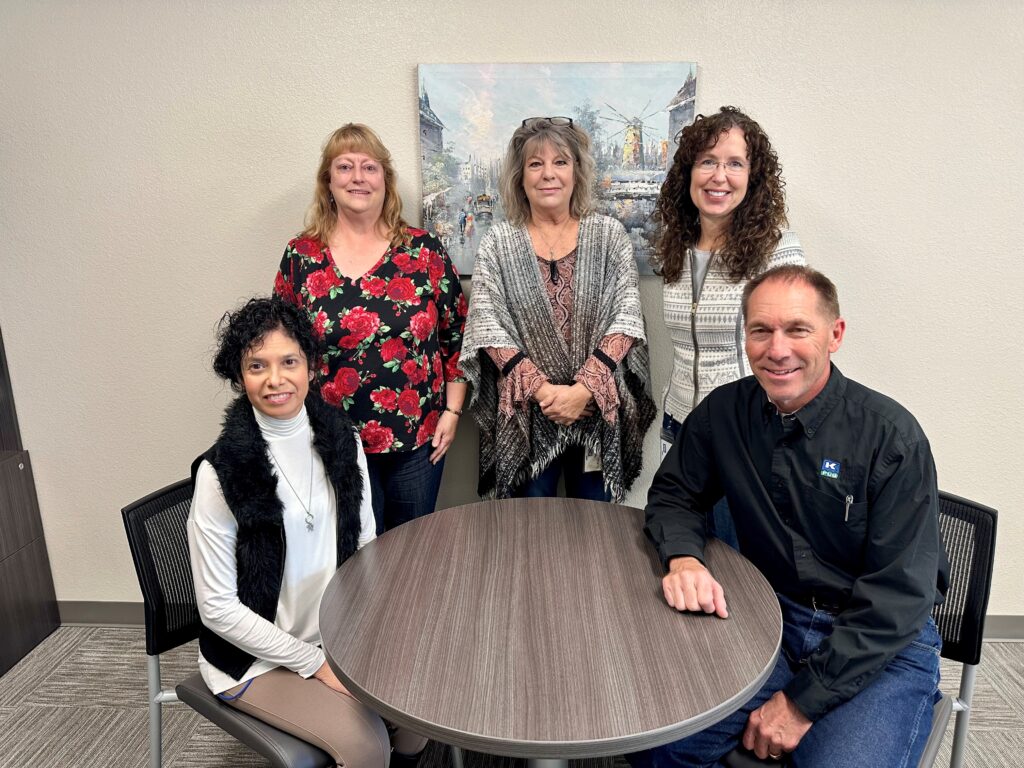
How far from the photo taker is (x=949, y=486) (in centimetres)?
246

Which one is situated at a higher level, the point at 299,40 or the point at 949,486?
the point at 299,40

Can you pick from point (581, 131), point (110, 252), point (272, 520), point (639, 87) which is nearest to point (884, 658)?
point (272, 520)

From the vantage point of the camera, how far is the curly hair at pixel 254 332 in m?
1.47

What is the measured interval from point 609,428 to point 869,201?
119 cm

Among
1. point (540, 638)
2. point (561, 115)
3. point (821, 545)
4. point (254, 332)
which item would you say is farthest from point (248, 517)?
point (561, 115)

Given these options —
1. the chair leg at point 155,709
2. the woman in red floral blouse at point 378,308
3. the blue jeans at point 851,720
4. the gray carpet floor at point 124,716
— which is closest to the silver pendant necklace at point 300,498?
the woman in red floral blouse at point 378,308

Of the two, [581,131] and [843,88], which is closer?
[581,131]

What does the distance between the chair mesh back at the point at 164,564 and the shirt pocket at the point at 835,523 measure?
145 cm

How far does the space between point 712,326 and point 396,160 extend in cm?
120

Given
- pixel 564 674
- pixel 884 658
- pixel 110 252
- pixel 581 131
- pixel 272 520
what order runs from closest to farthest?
pixel 564 674, pixel 884 658, pixel 272 520, pixel 581 131, pixel 110 252

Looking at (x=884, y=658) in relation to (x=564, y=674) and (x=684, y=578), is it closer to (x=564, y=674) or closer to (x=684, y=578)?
(x=684, y=578)

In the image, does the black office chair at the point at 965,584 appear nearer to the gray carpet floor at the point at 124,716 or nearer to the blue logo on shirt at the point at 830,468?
the blue logo on shirt at the point at 830,468

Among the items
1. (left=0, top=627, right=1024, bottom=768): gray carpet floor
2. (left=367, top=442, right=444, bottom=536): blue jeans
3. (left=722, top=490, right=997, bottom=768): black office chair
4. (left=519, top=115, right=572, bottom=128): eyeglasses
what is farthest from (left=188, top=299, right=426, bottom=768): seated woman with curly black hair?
(left=722, top=490, right=997, bottom=768): black office chair

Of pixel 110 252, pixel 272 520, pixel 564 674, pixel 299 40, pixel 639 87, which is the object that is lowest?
pixel 564 674
